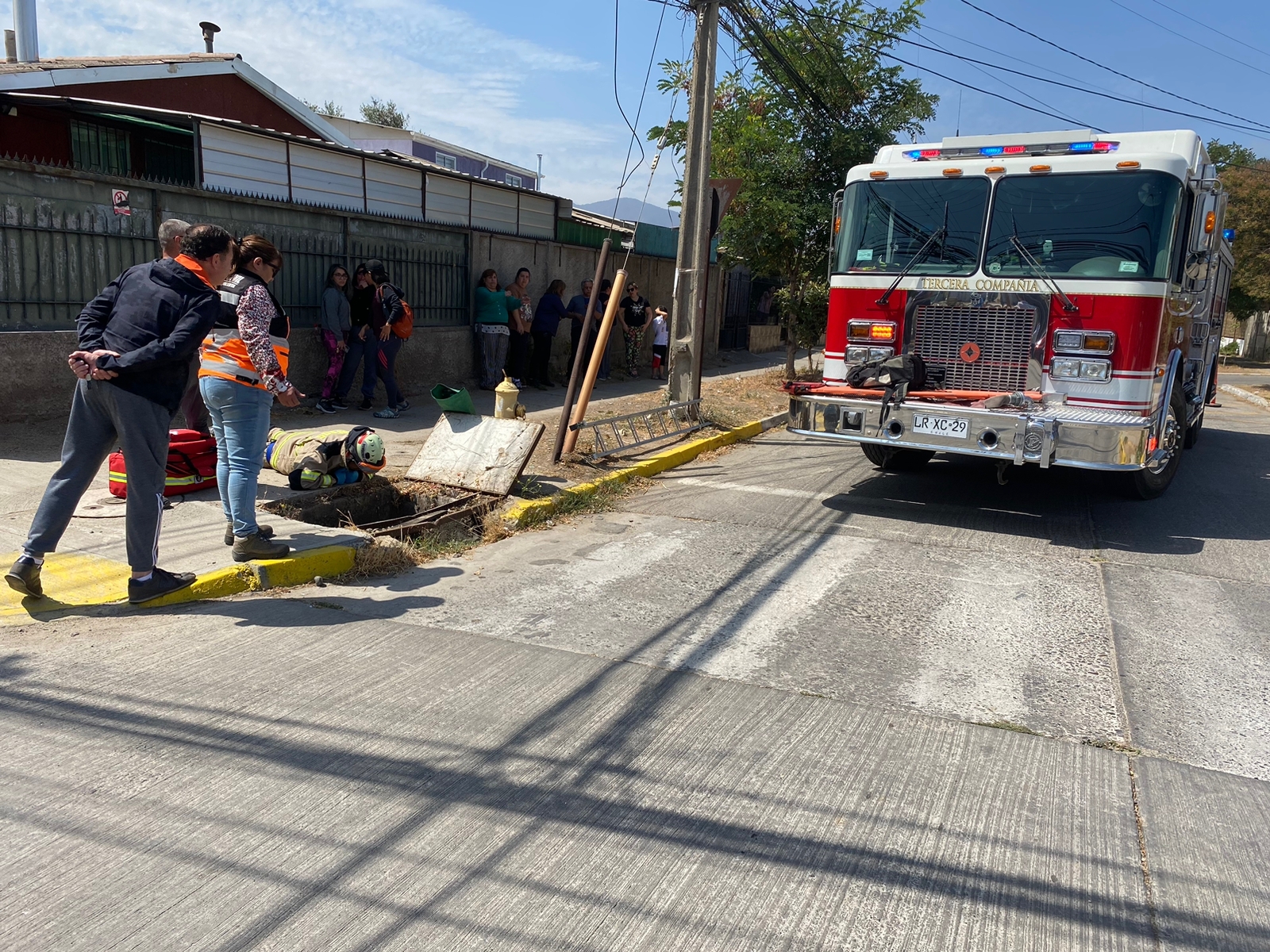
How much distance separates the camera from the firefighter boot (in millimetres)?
5305

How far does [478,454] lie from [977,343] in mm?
4058

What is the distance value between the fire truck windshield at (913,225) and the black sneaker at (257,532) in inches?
203

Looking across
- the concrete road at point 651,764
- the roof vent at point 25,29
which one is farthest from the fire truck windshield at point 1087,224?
the roof vent at point 25,29

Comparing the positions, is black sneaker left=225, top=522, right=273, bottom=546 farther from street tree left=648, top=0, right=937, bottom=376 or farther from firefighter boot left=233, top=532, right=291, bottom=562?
street tree left=648, top=0, right=937, bottom=376

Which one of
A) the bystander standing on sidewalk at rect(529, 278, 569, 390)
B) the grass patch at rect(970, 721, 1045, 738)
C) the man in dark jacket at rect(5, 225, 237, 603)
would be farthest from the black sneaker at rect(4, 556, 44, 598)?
the bystander standing on sidewalk at rect(529, 278, 569, 390)

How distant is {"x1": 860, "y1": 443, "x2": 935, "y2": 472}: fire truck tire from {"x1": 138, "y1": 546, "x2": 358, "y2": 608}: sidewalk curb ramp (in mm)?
5233

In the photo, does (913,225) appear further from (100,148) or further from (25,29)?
(25,29)

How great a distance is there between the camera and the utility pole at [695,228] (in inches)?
426

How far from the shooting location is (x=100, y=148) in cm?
1343

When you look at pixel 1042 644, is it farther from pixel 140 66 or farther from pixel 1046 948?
pixel 140 66

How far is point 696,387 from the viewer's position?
442 inches

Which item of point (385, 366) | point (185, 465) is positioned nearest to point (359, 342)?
point (385, 366)

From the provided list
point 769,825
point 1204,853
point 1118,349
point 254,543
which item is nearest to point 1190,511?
point 1118,349

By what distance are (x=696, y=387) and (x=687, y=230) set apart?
6.00 feet
